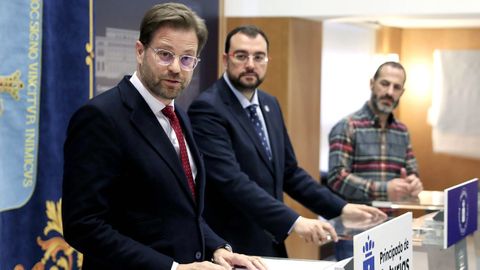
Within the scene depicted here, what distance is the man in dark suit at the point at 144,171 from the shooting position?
2.23m

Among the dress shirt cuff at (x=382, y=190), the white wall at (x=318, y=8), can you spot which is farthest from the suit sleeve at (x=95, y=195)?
the white wall at (x=318, y=8)

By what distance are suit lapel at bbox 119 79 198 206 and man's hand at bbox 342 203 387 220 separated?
0.93m

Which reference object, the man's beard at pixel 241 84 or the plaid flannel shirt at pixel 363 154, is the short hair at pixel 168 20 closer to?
the man's beard at pixel 241 84

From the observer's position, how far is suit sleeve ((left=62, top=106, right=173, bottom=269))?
2.22 metres

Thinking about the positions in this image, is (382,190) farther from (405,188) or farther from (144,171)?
(144,171)

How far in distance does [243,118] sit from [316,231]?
2.13 feet

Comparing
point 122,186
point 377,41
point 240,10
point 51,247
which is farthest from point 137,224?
point 377,41

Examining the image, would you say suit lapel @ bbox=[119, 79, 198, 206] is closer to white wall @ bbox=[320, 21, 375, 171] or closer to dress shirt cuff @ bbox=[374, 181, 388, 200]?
dress shirt cuff @ bbox=[374, 181, 388, 200]

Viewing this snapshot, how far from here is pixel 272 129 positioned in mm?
3627

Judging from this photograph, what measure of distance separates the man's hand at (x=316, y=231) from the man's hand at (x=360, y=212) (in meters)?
0.16

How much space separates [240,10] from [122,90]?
369cm

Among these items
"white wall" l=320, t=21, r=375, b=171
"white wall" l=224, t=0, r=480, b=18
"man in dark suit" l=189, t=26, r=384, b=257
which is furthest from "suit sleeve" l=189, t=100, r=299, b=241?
"white wall" l=320, t=21, r=375, b=171

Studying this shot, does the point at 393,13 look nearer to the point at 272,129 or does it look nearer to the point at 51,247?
the point at 272,129

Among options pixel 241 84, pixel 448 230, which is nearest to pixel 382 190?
pixel 241 84
